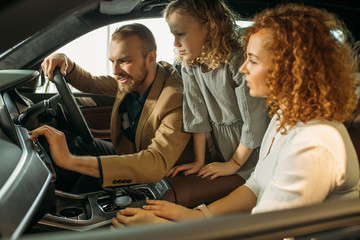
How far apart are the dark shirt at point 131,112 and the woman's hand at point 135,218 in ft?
1.99

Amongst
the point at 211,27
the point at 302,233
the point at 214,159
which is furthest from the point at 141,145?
the point at 302,233

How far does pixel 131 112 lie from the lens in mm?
1762

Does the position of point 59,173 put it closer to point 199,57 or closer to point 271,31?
point 199,57

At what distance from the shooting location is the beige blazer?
4.41 ft

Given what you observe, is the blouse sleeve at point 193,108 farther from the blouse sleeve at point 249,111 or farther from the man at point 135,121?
the blouse sleeve at point 249,111

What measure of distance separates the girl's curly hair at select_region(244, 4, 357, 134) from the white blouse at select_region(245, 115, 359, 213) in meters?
0.04

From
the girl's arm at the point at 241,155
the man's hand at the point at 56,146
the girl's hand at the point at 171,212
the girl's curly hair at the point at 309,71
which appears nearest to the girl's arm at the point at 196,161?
the girl's arm at the point at 241,155

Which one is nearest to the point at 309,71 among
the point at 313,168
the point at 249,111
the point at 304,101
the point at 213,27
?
the point at 304,101

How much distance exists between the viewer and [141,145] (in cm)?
161

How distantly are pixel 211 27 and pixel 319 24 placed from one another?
1.77 ft

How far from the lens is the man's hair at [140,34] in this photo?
5.22 ft

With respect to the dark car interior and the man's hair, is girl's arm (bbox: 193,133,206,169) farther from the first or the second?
the man's hair

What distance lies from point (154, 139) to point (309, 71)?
726 mm

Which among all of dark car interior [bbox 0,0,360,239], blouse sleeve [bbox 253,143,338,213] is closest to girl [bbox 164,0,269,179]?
dark car interior [bbox 0,0,360,239]
